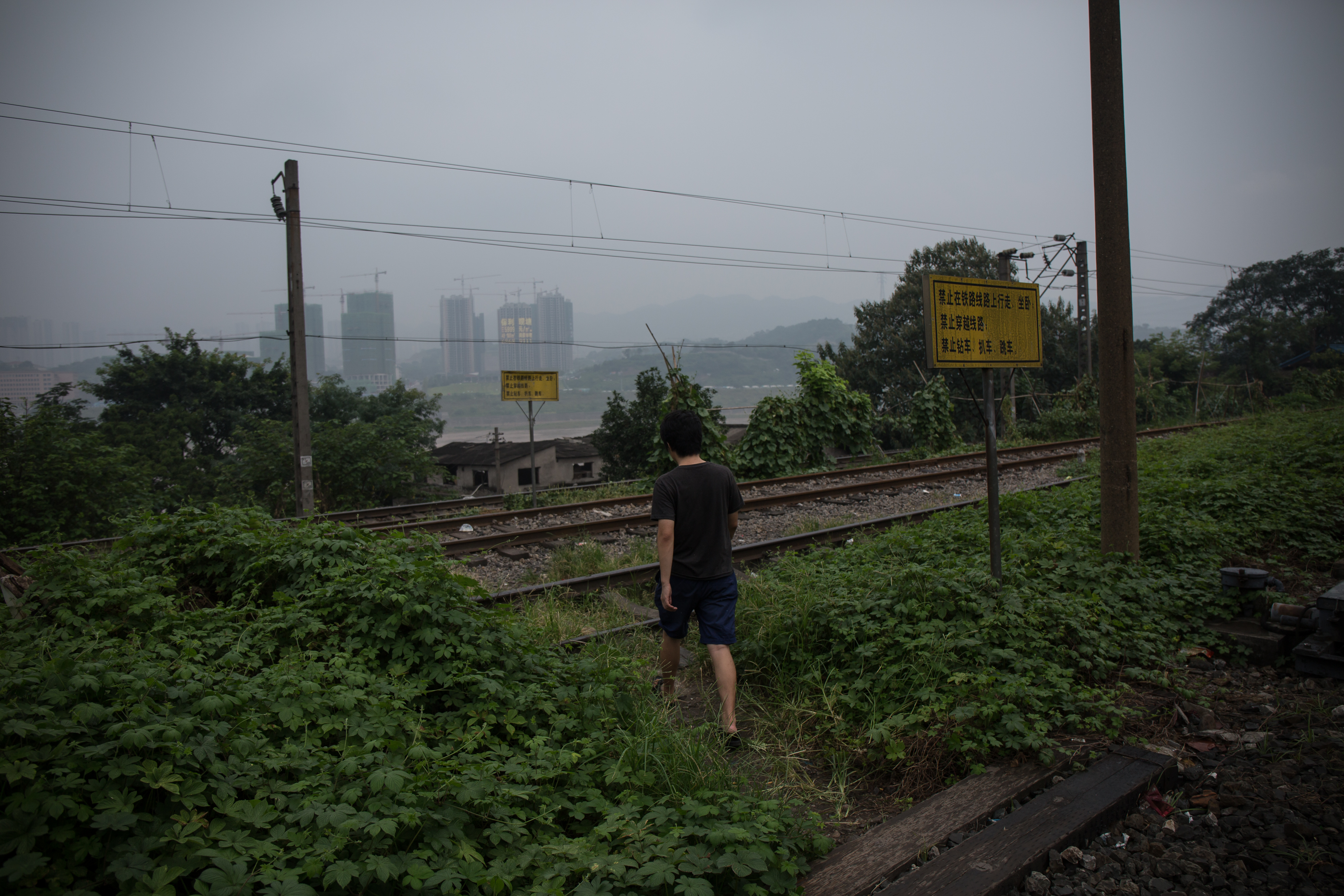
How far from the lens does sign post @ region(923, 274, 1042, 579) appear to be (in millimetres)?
4293

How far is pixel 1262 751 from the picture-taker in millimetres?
3289

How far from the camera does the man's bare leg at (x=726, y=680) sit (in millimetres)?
3738

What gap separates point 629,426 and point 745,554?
24.1 metres

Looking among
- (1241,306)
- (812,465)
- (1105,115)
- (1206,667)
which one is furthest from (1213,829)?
(1241,306)

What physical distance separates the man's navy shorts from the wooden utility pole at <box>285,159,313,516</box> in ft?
32.9

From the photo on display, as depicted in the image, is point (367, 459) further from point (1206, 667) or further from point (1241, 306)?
point (1241, 306)

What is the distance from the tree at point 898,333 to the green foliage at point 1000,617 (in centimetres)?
3927

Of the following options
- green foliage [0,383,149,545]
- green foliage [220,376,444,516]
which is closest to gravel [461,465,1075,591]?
green foliage [0,383,149,545]

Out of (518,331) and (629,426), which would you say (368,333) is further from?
(629,426)

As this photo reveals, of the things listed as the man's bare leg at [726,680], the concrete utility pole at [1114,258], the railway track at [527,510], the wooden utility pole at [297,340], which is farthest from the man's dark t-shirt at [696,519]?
the wooden utility pole at [297,340]

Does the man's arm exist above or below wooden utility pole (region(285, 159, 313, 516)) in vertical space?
below

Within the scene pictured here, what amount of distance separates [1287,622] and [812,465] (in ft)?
40.2

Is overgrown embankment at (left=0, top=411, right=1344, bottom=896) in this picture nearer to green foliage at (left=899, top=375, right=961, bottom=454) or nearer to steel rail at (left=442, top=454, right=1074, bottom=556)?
steel rail at (left=442, top=454, right=1074, bottom=556)

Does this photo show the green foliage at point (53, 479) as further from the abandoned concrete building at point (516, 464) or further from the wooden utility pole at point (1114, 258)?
the abandoned concrete building at point (516, 464)
